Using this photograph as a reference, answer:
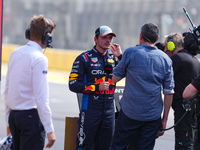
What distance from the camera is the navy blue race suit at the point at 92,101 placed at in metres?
4.78

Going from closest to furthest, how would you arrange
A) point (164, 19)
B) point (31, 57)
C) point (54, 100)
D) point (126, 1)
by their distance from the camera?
point (31, 57)
point (54, 100)
point (164, 19)
point (126, 1)

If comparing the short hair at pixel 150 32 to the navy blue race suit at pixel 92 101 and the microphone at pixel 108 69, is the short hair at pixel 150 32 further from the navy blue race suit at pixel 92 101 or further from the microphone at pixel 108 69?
the navy blue race suit at pixel 92 101

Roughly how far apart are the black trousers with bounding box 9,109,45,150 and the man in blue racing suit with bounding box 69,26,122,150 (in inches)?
44.9

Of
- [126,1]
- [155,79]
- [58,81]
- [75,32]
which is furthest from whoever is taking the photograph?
[75,32]

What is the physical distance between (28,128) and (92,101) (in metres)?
1.32

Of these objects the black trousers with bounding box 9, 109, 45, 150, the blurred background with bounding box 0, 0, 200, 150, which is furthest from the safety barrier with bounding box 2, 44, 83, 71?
the black trousers with bounding box 9, 109, 45, 150

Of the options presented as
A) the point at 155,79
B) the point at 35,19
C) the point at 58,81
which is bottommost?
the point at 58,81

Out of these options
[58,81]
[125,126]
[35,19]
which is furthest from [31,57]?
[58,81]

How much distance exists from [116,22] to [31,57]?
81.6 feet

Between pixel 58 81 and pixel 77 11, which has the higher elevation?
pixel 77 11

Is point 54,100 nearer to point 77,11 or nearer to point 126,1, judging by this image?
point 126,1

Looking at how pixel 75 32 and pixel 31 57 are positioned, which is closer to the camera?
pixel 31 57

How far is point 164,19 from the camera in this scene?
2602cm

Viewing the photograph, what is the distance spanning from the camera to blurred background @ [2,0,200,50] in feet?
83.8
